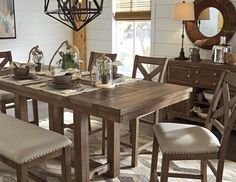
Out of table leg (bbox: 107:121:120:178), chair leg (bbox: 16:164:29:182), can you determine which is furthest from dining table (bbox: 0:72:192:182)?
chair leg (bbox: 16:164:29:182)

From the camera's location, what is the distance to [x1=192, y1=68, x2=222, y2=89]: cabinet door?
383 centimetres

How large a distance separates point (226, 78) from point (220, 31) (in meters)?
2.06

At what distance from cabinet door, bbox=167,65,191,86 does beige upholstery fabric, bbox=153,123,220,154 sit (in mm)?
1728

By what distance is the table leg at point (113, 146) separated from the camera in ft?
9.05

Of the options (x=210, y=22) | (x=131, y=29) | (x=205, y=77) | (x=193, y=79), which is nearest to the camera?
(x=205, y=77)

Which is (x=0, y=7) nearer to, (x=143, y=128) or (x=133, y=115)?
(x=143, y=128)

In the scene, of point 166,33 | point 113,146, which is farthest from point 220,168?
point 166,33

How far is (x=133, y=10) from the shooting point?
16.7 ft

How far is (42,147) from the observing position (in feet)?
6.91

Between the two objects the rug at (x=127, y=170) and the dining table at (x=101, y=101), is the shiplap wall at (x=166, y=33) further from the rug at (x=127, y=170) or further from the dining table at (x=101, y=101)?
the dining table at (x=101, y=101)

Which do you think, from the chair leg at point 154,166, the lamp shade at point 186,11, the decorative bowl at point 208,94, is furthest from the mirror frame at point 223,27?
the chair leg at point 154,166

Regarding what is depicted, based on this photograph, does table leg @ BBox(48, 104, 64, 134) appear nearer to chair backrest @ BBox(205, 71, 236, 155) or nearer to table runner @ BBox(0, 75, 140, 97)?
table runner @ BBox(0, 75, 140, 97)

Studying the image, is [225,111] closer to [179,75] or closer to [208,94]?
[208,94]

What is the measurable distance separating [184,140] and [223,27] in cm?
242
